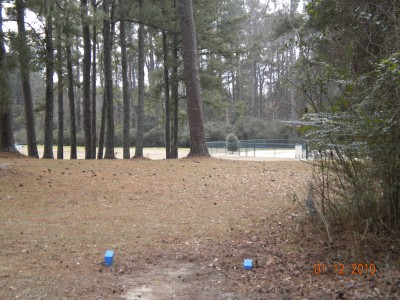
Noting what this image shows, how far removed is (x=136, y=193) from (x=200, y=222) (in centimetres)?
250

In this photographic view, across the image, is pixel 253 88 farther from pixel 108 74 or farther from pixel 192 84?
pixel 192 84

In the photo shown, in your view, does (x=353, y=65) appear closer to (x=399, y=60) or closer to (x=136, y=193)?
(x=399, y=60)

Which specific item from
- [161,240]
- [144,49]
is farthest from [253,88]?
[161,240]

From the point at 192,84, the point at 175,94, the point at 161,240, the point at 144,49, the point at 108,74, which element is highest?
the point at 144,49

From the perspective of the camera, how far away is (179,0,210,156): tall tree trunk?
48.2ft

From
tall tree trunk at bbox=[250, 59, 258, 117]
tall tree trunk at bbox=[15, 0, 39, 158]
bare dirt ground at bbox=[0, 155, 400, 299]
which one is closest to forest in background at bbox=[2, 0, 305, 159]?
tall tree trunk at bbox=[15, 0, 39, 158]

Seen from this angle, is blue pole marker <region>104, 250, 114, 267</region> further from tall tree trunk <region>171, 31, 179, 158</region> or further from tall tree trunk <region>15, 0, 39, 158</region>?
tall tree trunk <region>171, 31, 179, 158</region>
